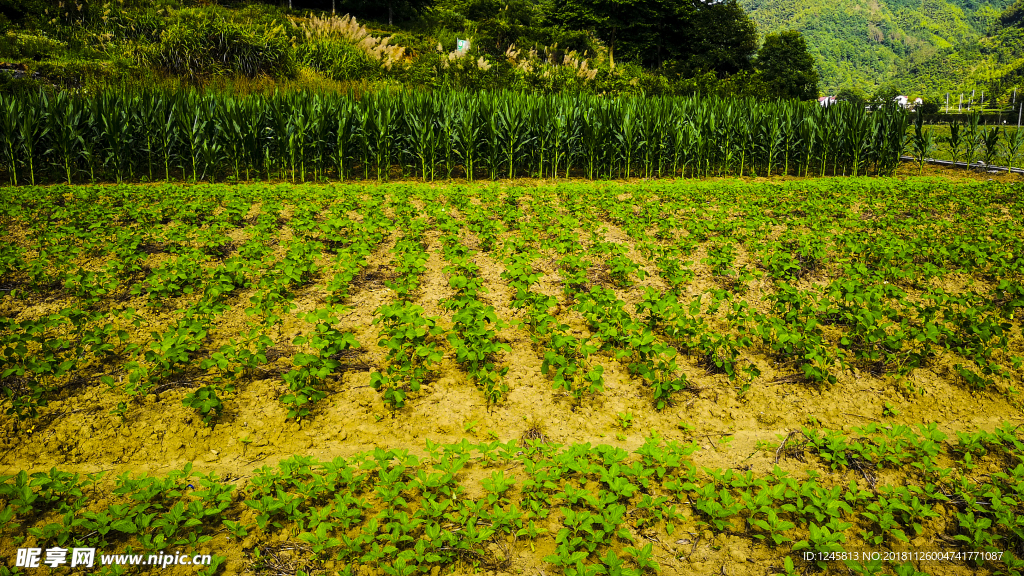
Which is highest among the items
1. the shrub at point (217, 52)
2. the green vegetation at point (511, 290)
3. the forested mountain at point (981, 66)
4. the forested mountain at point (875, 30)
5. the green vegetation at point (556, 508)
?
the forested mountain at point (875, 30)

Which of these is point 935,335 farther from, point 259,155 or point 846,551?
point 259,155

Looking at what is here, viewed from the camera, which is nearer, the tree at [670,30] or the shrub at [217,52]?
the shrub at [217,52]

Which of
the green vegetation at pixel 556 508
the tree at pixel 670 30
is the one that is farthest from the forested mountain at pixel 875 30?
the green vegetation at pixel 556 508

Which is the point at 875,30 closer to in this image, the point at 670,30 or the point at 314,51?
the point at 670,30

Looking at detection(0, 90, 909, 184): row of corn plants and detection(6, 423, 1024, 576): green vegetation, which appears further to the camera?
detection(0, 90, 909, 184): row of corn plants

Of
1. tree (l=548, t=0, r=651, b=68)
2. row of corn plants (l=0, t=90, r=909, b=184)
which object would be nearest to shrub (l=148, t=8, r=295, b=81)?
row of corn plants (l=0, t=90, r=909, b=184)

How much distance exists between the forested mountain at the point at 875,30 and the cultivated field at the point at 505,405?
111 meters

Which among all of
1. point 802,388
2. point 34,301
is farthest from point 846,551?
point 34,301

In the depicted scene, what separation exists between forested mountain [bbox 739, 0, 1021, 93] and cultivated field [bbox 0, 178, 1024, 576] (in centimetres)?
11062

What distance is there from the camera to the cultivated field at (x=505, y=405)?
2406 mm

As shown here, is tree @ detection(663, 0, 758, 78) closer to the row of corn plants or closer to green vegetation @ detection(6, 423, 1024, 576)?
the row of corn plants

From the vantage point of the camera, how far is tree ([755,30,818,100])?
35.3 meters

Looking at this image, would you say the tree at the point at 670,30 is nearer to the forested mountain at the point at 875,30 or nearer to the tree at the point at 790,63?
the tree at the point at 790,63

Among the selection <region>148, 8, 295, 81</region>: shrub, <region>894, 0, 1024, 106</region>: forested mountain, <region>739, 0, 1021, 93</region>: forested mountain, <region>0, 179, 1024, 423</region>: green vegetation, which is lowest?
<region>0, 179, 1024, 423</region>: green vegetation
